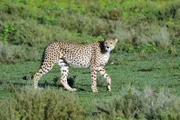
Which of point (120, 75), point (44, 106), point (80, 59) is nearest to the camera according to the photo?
point (44, 106)

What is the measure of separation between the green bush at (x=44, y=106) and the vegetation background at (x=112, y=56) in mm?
18

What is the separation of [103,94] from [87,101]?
5.08 ft

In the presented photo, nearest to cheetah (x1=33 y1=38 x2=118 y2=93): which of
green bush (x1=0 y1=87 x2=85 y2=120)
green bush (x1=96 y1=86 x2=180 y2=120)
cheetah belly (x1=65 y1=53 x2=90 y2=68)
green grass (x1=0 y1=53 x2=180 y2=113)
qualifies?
cheetah belly (x1=65 y1=53 x2=90 y2=68)

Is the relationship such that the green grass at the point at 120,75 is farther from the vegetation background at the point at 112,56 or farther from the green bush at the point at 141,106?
the green bush at the point at 141,106

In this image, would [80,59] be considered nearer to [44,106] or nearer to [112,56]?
[44,106]

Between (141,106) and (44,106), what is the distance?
1.74 m

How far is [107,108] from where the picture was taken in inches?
476

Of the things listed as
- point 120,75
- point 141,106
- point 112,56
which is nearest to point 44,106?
point 141,106

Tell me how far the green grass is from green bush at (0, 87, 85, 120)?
2149mm

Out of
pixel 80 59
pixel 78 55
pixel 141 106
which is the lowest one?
pixel 141 106

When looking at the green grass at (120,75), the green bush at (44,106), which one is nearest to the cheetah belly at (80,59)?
the green grass at (120,75)

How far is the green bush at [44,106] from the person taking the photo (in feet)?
38.3

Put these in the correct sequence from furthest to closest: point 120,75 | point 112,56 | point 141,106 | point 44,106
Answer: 1. point 112,56
2. point 120,75
3. point 141,106
4. point 44,106

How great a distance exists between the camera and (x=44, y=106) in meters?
11.9
